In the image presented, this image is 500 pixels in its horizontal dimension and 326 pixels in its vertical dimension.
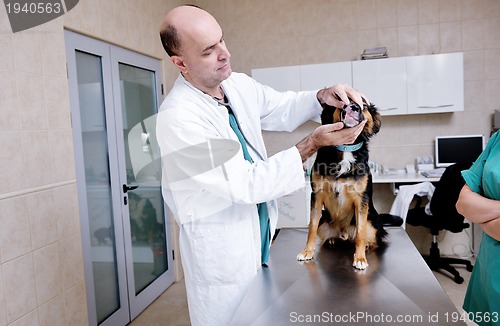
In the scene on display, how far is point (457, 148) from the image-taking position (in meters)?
4.01

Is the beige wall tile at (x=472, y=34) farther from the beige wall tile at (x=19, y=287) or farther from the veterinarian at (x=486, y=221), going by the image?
the beige wall tile at (x=19, y=287)

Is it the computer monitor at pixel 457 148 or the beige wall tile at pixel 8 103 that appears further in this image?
the computer monitor at pixel 457 148

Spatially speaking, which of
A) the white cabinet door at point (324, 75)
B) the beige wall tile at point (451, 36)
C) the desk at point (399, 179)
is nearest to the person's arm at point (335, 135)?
the desk at point (399, 179)

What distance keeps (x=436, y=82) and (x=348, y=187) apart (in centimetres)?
303

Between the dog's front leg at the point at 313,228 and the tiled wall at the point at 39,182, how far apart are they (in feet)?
5.01

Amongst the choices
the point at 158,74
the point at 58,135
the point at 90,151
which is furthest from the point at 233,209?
the point at 158,74

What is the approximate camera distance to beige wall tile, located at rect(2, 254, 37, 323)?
1.95 m

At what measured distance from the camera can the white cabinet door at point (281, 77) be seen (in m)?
4.06

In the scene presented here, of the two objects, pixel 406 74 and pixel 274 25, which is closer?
pixel 406 74

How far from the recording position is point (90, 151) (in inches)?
107

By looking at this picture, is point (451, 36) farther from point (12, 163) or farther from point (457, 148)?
point (12, 163)

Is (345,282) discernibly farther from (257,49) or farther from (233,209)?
(257,49)

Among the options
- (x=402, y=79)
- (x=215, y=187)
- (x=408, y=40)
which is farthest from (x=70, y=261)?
(x=408, y=40)

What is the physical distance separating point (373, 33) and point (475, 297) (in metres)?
3.40
